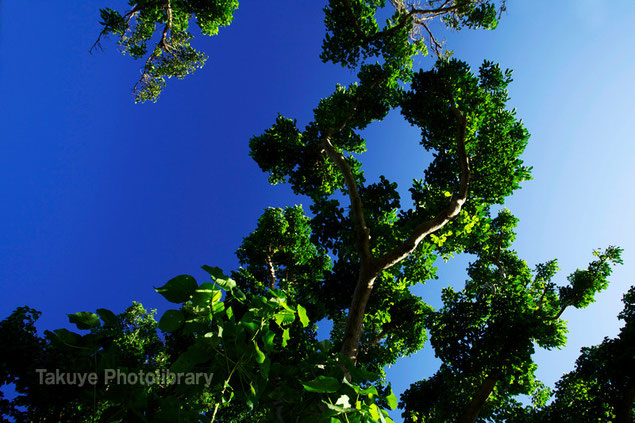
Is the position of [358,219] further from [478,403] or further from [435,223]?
[478,403]

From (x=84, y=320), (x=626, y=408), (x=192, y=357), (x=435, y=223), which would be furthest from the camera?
(x=435, y=223)

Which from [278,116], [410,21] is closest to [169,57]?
[278,116]

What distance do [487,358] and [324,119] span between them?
9901mm

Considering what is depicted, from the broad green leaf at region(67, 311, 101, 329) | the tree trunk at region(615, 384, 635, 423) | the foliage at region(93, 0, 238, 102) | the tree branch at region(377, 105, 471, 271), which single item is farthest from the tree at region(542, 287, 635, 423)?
the foliage at region(93, 0, 238, 102)

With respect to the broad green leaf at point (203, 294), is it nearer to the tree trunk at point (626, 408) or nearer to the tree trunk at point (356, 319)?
the tree trunk at point (356, 319)

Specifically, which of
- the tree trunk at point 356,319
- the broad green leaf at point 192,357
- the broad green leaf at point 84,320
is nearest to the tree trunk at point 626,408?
the tree trunk at point 356,319

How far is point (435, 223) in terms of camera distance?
6.78 metres

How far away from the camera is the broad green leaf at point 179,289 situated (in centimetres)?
126

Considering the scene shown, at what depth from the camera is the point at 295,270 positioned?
1494cm

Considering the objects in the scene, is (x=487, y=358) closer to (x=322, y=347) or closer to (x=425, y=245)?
(x=425, y=245)

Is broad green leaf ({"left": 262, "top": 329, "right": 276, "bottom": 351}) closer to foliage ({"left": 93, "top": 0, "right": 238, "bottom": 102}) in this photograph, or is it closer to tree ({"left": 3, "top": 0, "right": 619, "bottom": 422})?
tree ({"left": 3, "top": 0, "right": 619, "bottom": 422})

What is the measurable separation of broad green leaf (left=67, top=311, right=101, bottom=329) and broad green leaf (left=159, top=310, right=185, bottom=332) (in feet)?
0.96

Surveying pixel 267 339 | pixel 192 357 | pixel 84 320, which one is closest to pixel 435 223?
pixel 267 339

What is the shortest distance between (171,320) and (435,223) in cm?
656
